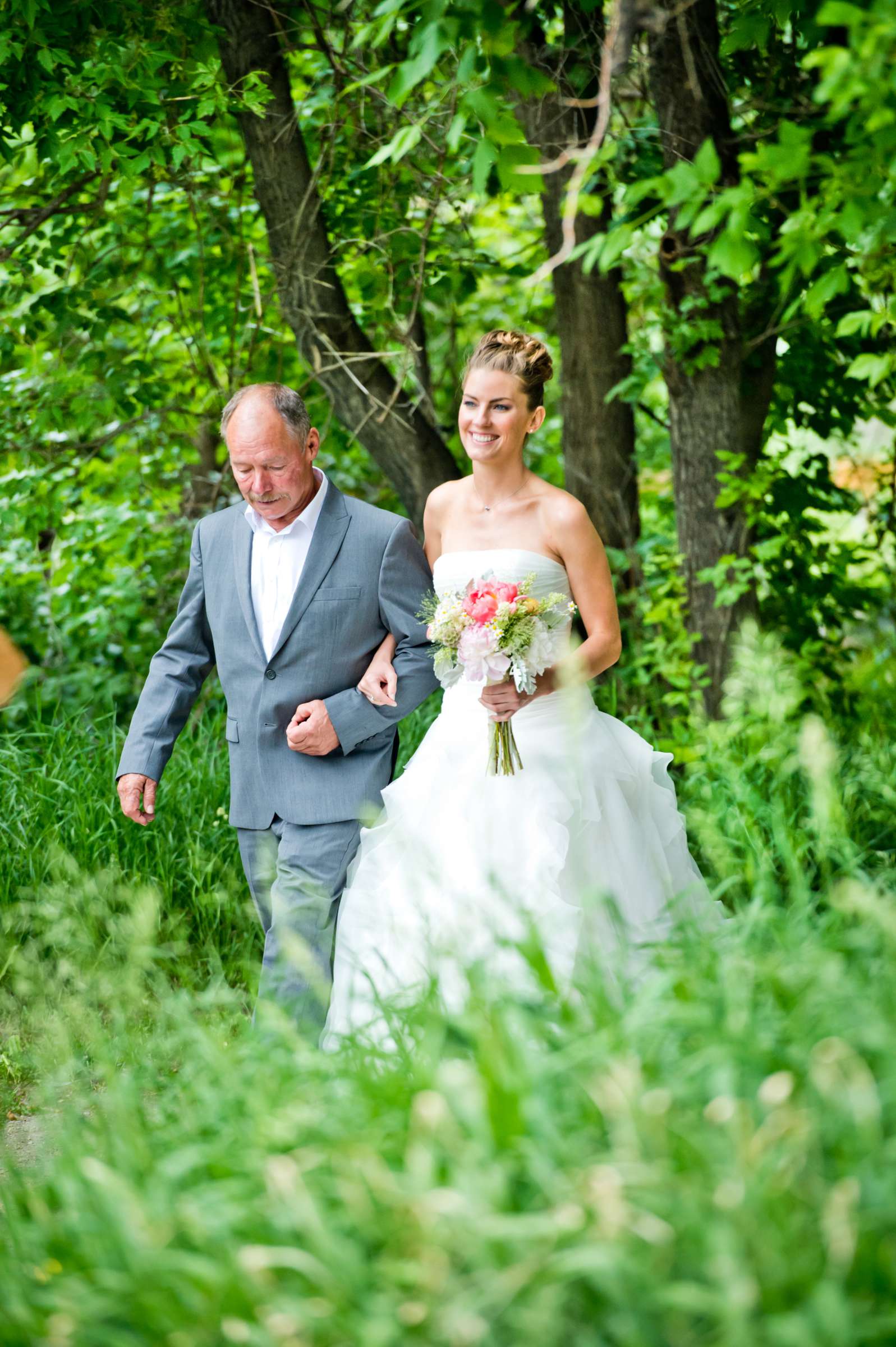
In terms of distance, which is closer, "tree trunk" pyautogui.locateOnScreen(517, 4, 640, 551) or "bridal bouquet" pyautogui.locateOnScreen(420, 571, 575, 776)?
"bridal bouquet" pyautogui.locateOnScreen(420, 571, 575, 776)

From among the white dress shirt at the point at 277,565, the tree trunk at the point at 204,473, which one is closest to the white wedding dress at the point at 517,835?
the white dress shirt at the point at 277,565

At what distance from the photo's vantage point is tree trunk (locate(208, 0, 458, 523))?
558 cm

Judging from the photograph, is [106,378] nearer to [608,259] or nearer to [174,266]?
[174,266]

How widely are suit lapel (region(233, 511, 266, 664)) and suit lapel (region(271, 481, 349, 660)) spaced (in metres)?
0.08

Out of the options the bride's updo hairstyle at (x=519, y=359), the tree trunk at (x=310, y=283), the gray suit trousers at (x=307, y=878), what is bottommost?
the gray suit trousers at (x=307, y=878)

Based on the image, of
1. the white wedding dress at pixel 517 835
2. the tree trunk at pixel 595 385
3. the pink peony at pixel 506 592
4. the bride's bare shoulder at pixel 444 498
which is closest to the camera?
the white wedding dress at pixel 517 835

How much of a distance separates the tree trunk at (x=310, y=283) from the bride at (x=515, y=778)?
1.79m

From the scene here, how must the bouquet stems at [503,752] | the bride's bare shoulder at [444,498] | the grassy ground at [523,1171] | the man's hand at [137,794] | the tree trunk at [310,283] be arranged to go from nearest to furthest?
the grassy ground at [523,1171], the bouquet stems at [503,752], the man's hand at [137,794], the bride's bare shoulder at [444,498], the tree trunk at [310,283]

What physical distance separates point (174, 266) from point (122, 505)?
1520 millimetres

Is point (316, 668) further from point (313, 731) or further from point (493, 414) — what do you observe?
point (493, 414)

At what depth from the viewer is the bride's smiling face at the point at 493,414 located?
3951 millimetres

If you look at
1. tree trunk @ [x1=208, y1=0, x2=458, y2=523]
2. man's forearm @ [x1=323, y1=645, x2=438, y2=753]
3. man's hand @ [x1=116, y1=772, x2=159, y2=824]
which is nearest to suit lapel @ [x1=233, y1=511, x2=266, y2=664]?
man's forearm @ [x1=323, y1=645, x2=438, y2=753]

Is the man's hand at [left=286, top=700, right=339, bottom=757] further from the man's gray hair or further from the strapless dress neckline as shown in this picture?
the man's gray hair

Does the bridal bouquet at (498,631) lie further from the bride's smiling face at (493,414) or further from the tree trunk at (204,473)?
the tree trunk at (204,473)
